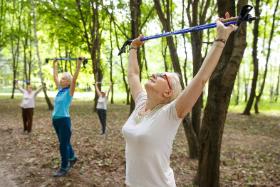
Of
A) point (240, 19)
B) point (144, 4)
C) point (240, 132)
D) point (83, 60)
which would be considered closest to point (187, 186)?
point (83, 60)

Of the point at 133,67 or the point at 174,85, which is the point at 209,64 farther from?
the point at 133,67

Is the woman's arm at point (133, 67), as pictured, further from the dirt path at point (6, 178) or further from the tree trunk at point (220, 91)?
the dirt path at point (6, 178)

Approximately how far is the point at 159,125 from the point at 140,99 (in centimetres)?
62

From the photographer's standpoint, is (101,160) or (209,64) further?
(101,160)

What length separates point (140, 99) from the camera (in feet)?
11.3

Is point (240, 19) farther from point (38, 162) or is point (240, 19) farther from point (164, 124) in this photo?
point (38, 162)

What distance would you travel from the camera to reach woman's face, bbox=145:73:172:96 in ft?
9.89

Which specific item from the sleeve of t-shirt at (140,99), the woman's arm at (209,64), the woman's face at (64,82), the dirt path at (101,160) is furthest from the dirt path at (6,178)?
the woman's arm at (209,64)

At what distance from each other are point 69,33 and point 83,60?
21.5m

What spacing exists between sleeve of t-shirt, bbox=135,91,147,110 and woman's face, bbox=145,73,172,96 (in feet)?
1.09

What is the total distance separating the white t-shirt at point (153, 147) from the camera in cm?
287

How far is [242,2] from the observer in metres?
6.15


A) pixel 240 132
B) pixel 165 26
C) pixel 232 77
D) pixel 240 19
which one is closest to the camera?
pixel 240 19

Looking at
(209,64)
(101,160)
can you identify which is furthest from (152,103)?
(101,160)
